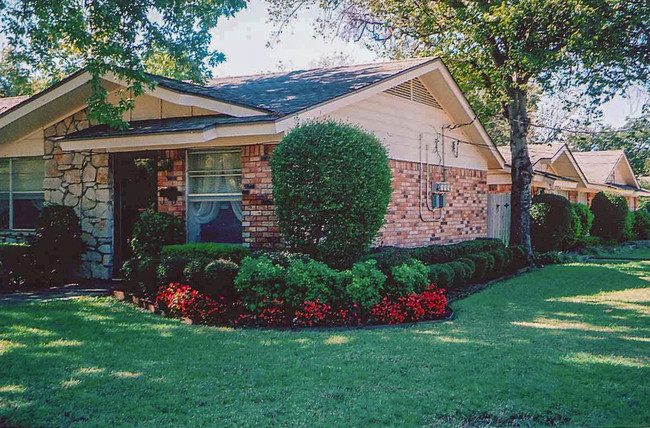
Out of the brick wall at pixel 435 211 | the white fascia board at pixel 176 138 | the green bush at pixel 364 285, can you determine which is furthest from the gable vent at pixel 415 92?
the green bush at pixel 364 285

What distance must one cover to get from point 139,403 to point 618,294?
9.29 m

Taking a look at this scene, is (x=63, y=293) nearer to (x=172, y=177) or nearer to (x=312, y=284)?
(x=172, y=177)

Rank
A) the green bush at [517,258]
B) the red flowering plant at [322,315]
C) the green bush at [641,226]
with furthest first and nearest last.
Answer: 1. the green bush at [641,226]
2. the green bush at [517,258]
3. the red flowering plant at [322,315]

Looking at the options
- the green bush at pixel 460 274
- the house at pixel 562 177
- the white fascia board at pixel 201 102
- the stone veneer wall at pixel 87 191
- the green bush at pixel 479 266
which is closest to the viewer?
the white fascia board at pixel 201 102

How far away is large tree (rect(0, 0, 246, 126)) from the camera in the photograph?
30.3 feet

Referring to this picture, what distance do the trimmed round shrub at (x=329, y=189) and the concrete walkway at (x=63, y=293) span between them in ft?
12.5

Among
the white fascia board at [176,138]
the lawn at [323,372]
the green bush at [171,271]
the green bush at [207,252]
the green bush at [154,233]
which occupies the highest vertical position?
the white fascia board at [176,138]

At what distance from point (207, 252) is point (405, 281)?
3366 millimetres

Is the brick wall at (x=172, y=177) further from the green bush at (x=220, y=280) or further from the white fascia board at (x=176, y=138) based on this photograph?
the green bush at (x=220, y=280)

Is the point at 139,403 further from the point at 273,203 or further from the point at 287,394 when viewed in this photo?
the point at 273,203

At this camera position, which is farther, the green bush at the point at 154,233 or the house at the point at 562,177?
the house at the point at 562,177

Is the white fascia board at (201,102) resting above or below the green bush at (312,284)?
above

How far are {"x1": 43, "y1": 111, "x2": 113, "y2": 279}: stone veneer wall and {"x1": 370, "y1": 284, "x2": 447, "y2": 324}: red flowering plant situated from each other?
6296mm

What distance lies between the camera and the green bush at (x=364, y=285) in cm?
820
